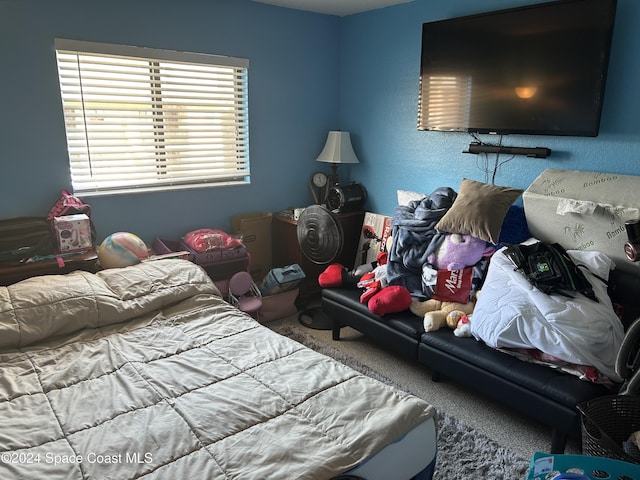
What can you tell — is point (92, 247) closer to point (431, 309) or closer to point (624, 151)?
point (431, 309)

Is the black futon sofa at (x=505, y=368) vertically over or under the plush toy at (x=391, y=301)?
under

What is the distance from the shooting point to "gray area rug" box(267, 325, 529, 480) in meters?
2.01

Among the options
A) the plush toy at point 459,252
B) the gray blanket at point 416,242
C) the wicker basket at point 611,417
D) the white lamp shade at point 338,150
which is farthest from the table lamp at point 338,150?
the wicker basket at point 611,417

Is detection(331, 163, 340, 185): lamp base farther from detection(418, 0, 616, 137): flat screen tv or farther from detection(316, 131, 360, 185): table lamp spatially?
detection(418, 0, 616, 137): flat screen tv

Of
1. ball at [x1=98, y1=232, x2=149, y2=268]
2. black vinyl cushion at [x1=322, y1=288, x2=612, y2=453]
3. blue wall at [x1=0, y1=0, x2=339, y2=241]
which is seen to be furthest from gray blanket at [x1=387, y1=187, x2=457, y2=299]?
ball at [x1=98, y1=232, x2=149, y2=268]

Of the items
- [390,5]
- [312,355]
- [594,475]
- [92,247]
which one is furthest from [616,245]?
[92,247]

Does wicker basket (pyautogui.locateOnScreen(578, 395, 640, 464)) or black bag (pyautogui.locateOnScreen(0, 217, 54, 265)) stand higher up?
black bag (pyautogui.locateOnScreen(0, 217, 54, 265))

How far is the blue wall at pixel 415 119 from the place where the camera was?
8.35 ft

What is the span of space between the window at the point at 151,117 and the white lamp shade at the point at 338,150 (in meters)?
0.67

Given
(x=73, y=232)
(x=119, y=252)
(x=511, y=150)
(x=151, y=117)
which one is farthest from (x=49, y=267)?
(x=511, y=150)

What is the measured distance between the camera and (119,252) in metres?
2.92

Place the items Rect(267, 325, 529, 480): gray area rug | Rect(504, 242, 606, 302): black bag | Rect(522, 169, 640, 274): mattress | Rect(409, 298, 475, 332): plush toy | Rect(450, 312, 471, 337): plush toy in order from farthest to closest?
Rect(409, 298, 475, 332): plush toy → Rect(450, 312, 471, 337): plush toy → Rect(522, 169, 640, 274): mattress → Rect(504, 242, 606, 302): black bag → Rect(267, 325, 529, 480): gray area rug

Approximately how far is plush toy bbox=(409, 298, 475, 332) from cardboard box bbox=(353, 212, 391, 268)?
2.91 ft

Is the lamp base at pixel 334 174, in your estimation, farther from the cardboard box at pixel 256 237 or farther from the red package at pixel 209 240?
the red package at pixel 209 240
